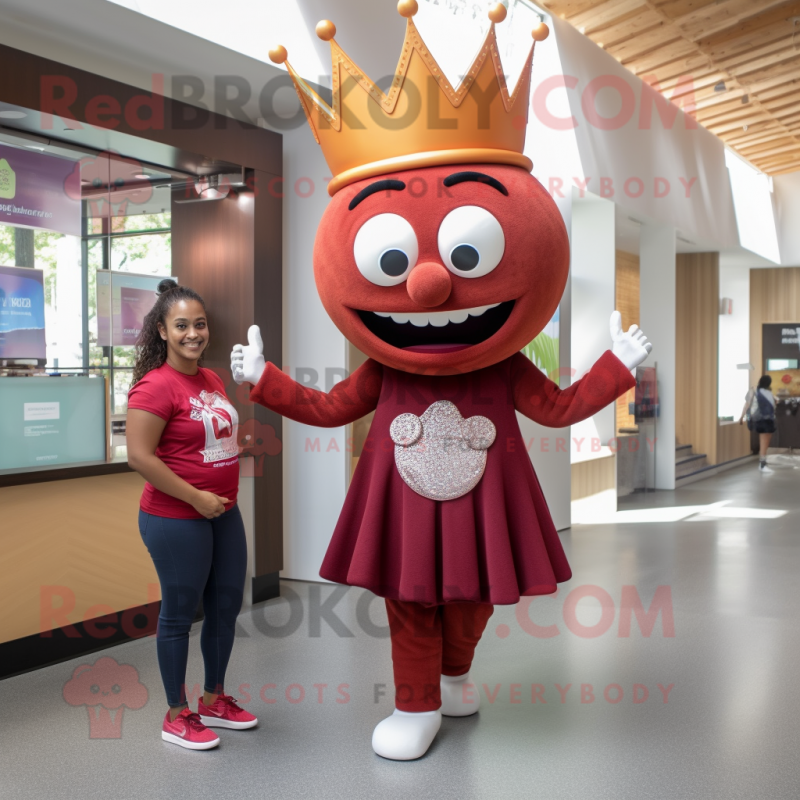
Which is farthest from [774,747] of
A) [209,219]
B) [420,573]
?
[209,219]

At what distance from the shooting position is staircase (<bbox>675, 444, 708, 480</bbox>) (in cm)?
951

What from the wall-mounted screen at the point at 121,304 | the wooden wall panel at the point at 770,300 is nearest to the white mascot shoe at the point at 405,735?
the wall-mounted screen at the point at 121,304

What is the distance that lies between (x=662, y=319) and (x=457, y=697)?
6.58 meters

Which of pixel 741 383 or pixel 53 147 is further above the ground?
pixel 53 147

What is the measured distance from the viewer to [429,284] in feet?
7.39

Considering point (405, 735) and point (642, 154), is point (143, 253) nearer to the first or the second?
point (405, 735)

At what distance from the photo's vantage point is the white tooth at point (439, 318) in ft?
7.85

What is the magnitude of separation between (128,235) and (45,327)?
655mm

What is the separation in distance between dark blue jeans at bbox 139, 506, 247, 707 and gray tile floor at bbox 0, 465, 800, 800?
0.90 feet

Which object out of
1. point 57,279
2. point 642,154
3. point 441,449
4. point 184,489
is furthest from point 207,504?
point 642,154

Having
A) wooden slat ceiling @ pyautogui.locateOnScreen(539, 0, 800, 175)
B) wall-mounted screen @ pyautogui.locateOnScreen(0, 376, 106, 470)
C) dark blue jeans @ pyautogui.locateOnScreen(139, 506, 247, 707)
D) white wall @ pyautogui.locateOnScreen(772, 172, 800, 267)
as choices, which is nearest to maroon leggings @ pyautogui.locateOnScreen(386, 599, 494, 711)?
dark blue jeans @ pyautogui.locateOnScreen(139, 506, 247, 707)

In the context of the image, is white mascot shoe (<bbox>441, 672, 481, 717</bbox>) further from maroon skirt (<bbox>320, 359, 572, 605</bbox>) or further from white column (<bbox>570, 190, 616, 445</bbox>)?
white column (<bbox>570, 190, 616, 445</bbox>)

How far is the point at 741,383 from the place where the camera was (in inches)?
506

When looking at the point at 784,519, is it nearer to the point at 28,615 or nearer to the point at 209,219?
the point at 209,219
